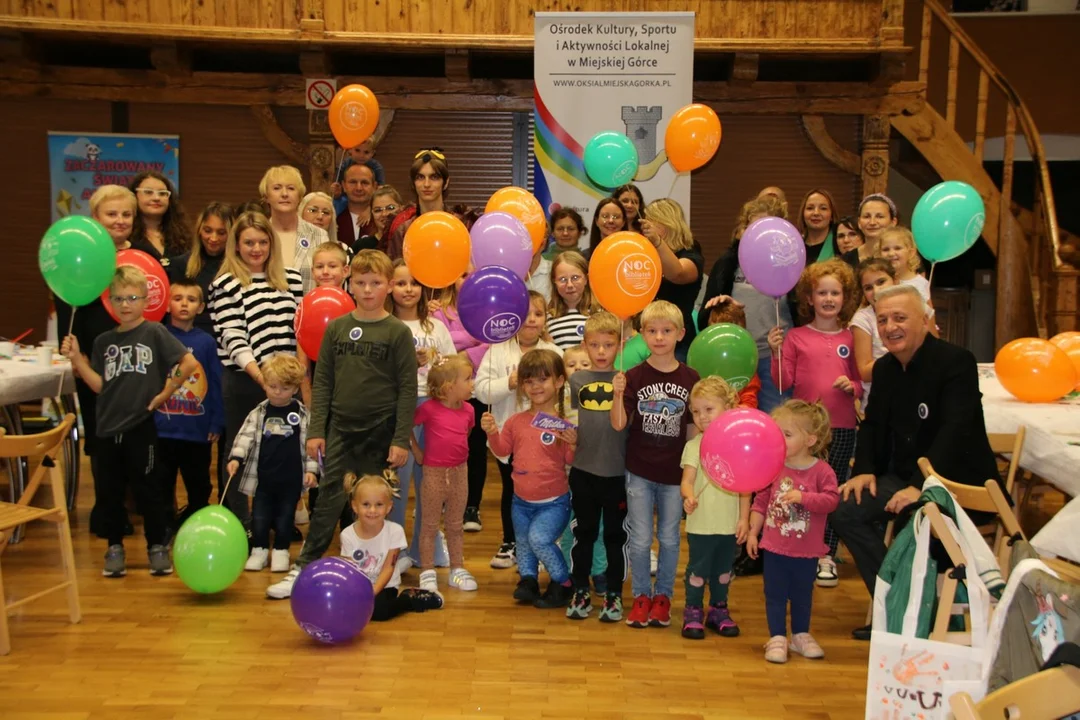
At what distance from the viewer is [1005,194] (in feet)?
24.5

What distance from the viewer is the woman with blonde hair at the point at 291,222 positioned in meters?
4.80

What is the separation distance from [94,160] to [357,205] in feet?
12.4

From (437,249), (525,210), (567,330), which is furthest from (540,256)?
→ (437,249)

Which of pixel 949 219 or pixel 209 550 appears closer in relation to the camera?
A: pixel 209 550

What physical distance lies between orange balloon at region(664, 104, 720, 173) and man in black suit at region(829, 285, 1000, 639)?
72.4 inches

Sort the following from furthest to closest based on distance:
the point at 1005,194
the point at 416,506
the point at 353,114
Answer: the point at 1005,194, the point at 353,114, the point at 416,506

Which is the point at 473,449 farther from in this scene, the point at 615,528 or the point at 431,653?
the point at 431,653

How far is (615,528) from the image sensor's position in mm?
3947

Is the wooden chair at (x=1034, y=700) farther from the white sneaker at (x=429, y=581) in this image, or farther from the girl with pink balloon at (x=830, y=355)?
the white sneaker at (x=429, y=581)

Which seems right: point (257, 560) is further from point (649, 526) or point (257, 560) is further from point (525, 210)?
point (525, 210)

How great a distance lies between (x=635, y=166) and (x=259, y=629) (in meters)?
2.79

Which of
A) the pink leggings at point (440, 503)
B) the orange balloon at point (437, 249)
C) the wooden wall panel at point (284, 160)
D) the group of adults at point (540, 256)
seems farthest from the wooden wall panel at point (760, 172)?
the pink leggings at point (440, 503)

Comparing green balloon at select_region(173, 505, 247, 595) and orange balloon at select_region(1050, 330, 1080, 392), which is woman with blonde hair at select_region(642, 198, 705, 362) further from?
green balloon at select_region(173, 505, 247, 595)

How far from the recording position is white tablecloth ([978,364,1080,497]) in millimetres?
3553
